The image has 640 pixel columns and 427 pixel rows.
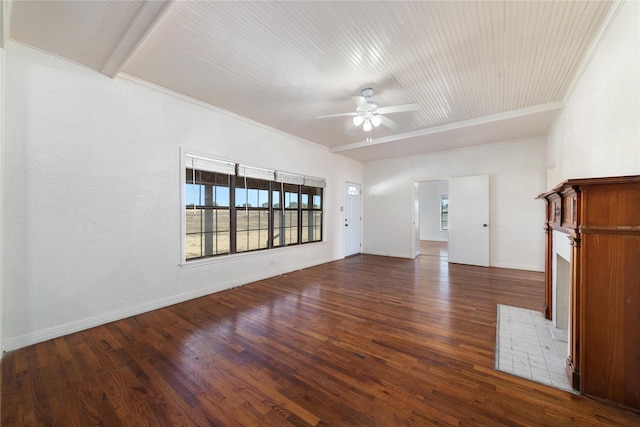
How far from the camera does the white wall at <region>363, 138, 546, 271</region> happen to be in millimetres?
5043

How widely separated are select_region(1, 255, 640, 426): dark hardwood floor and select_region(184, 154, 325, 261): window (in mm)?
1023

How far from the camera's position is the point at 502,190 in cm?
538

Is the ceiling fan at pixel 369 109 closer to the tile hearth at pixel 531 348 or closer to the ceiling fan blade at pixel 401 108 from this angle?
the ceiling fan blade at pixel 401 108

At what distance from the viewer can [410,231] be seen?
6.57 meters

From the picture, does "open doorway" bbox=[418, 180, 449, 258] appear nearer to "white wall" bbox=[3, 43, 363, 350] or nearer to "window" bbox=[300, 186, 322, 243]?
"window" bbox=[300, 186, 322, 243]

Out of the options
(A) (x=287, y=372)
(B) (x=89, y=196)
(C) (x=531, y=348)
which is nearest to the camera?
(A) (x=287, y=372)

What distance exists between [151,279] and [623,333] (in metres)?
4.34

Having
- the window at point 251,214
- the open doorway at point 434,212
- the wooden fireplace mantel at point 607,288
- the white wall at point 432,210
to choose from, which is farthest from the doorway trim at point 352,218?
the wooden fireplace mantel at point 607,288

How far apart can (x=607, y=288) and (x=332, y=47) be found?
2.87 m

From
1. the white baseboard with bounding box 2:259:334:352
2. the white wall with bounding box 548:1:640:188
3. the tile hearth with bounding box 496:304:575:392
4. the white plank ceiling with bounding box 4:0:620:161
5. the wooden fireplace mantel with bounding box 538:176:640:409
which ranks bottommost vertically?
the tile hearth with bounding box 496:304:575:392

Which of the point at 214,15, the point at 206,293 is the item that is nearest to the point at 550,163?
the point at 214,15

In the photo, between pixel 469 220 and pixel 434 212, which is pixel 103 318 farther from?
pixel 434 212

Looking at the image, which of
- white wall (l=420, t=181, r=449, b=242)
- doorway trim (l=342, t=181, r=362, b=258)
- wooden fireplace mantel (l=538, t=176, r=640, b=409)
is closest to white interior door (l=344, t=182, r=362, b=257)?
doorway trim (l=342, t=181, r=362, b=258)

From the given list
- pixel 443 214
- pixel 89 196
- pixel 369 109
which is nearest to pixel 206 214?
pixel 89 196
